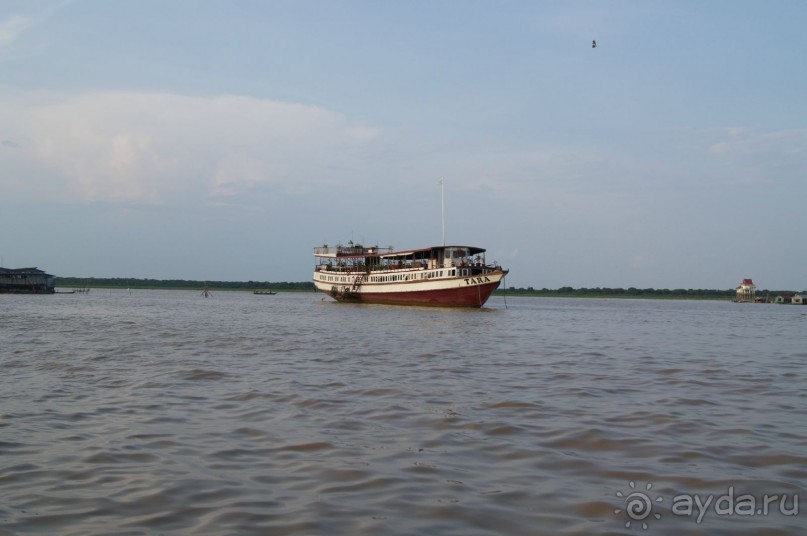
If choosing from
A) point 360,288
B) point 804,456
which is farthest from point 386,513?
point 360,288

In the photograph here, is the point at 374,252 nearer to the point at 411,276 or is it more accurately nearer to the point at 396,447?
the point at 411,276

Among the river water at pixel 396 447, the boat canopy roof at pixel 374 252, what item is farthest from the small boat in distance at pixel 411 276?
the river water at pixel 396 447

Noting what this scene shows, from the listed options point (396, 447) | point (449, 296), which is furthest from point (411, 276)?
point (396, 447)

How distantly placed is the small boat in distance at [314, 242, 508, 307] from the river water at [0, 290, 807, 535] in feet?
114

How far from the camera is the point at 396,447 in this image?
7387mm

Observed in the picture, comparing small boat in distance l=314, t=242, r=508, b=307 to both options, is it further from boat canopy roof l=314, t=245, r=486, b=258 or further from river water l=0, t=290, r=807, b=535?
river water l=0, t=290, r=807, b=535

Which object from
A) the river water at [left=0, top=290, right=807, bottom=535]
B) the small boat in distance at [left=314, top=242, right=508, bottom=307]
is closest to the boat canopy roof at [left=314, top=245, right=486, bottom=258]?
the small boat in distance at [left=314, top=242, right=508, bottom=307]

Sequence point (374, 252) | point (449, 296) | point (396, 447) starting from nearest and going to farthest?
point (396, 447)
point (449, 296)
point (374, 252)

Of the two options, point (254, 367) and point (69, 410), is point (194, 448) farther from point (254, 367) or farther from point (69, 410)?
point (254, 367)

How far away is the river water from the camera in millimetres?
5133

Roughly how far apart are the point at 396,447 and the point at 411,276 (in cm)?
4839

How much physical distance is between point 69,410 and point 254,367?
5.41 meters

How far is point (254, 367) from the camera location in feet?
47.6

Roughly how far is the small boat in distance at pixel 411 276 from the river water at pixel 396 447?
114ft
